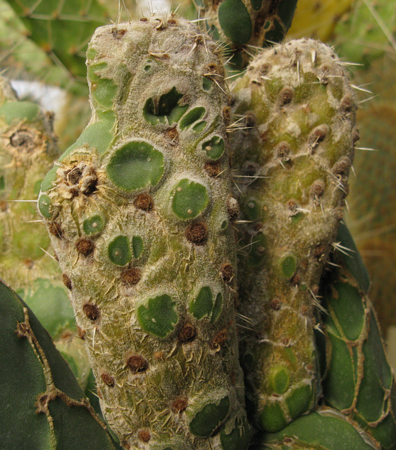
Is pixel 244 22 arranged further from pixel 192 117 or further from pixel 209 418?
pixel 209 418

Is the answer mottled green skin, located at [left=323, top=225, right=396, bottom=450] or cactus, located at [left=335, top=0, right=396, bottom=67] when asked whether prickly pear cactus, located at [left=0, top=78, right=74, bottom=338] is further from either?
cactus, located at [left=335, top=0, right=396, bottom=67]

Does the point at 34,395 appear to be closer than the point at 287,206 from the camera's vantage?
Yes

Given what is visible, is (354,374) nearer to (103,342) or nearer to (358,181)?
(103,342)

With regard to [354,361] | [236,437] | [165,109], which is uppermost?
[165,109]

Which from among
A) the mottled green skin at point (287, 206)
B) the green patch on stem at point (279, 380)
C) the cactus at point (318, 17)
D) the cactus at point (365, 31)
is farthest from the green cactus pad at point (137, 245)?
the cactus at point (365, 31)

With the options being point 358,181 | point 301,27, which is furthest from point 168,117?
point 358,181

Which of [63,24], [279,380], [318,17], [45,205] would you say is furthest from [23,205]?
[318,17]

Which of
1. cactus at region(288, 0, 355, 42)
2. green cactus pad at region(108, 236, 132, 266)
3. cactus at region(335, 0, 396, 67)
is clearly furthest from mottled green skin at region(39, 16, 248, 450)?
cactus at region(335, 0, 396, 67)
